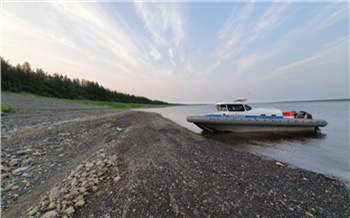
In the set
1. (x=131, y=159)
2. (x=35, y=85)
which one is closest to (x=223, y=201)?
(x=131, y=159)

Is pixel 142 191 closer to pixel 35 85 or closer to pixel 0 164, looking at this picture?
pixel 0 164

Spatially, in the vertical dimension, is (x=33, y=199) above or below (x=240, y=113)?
below

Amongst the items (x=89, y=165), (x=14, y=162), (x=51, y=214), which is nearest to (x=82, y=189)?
(x=51, y=214)

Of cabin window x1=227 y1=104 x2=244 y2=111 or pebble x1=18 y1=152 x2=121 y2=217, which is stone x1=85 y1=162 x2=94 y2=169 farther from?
cabin window x1=227 y1=104 x2=244 y2=111

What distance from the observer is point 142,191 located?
2875 millimetres

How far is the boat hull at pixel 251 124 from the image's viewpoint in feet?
38.3

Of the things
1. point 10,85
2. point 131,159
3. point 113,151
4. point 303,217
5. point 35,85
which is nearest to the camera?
point 303,217

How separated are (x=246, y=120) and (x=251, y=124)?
0.63 metres

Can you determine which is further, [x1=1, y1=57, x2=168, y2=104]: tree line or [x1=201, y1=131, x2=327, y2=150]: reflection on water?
[x1=1, y1=57, x2=168, y2=104]: tree line

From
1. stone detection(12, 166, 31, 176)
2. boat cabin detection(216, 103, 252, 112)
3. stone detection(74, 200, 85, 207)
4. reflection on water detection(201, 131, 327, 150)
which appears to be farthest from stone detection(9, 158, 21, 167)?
boat cabin detection(216, 103, 252, 112)

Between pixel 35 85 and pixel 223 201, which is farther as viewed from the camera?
pixel 35 85

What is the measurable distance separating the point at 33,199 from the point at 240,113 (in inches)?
494

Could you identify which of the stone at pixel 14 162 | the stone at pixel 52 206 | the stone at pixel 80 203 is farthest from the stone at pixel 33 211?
the stone at pixel 14 162

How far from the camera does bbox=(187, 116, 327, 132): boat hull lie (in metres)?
11.7
